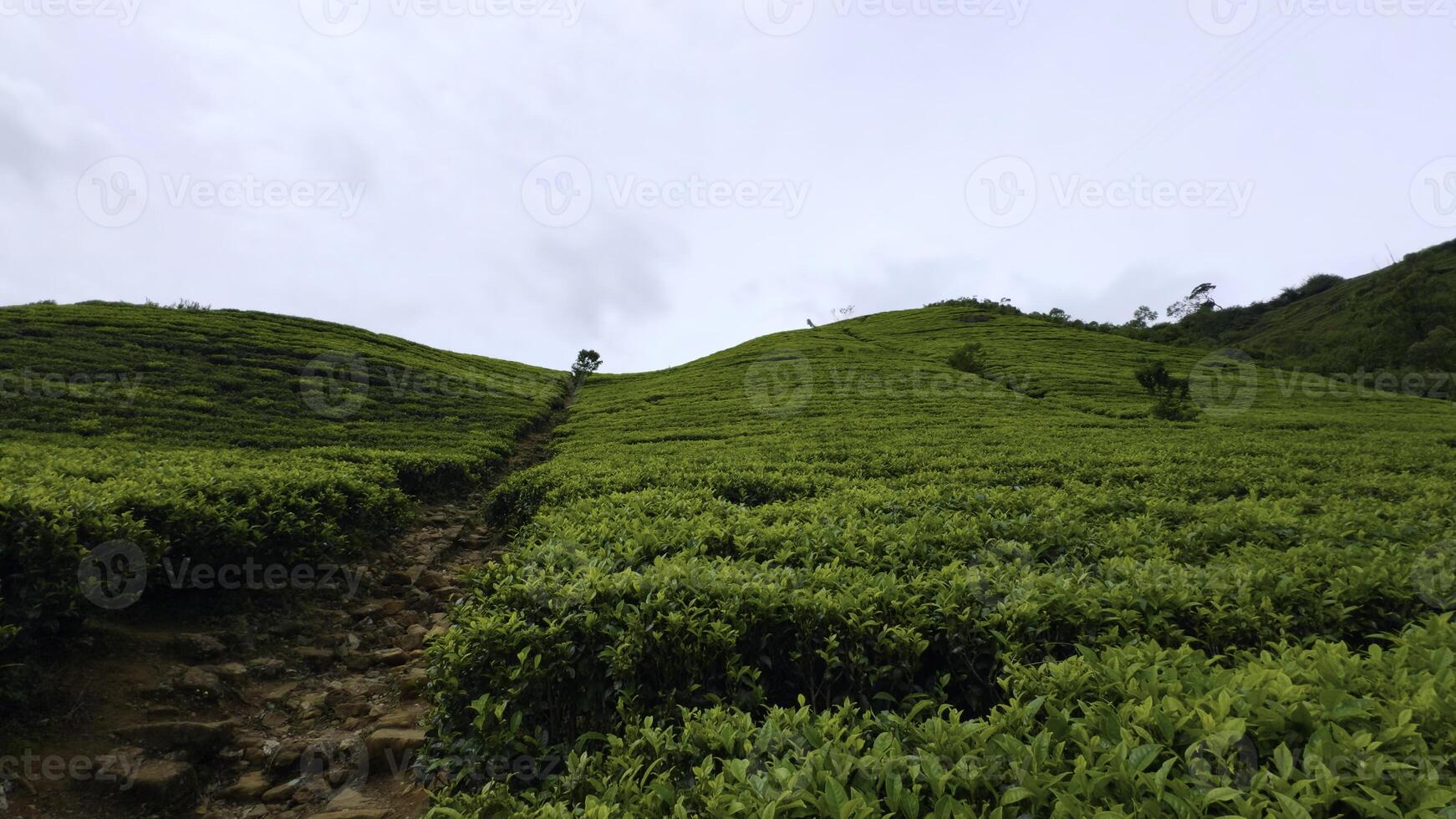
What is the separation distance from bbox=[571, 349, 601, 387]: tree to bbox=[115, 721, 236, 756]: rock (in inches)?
1575

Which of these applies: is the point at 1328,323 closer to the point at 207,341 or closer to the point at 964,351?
the point at 964,351

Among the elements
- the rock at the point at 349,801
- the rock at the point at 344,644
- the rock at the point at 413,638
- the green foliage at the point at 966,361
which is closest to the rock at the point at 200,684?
the rock at the point at 344,644

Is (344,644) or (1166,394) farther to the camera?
(1166,394)

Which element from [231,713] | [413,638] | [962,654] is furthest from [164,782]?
[962,654]

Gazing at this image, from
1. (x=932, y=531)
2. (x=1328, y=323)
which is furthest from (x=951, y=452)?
(x=1328, y=323)

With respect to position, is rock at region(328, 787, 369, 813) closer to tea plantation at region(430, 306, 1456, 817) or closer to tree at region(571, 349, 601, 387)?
tea plantation at region(430, 306, 1456, 817)

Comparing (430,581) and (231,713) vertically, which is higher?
(430,581)

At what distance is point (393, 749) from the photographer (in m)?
5.06

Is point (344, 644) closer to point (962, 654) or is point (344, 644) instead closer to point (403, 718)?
point (403, 718)

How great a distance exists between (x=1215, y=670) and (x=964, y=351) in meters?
36.6

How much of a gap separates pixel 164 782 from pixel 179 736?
0.51 meters

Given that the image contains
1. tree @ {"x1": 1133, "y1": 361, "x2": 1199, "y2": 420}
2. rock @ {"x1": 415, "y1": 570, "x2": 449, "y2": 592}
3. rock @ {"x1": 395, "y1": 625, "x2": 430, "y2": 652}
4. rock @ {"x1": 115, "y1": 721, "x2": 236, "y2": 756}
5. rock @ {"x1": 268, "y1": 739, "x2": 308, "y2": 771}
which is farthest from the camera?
tree @ {"x1": 1133, "y1": 361, "x2": 1199, "y2": 420}

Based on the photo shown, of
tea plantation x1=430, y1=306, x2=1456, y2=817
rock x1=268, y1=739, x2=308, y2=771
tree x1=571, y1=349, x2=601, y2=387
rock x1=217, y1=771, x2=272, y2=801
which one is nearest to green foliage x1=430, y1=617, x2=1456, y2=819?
tea plantation x1=430, y1=306, x2=1456, y2=817

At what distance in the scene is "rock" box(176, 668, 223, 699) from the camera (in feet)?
18.5
